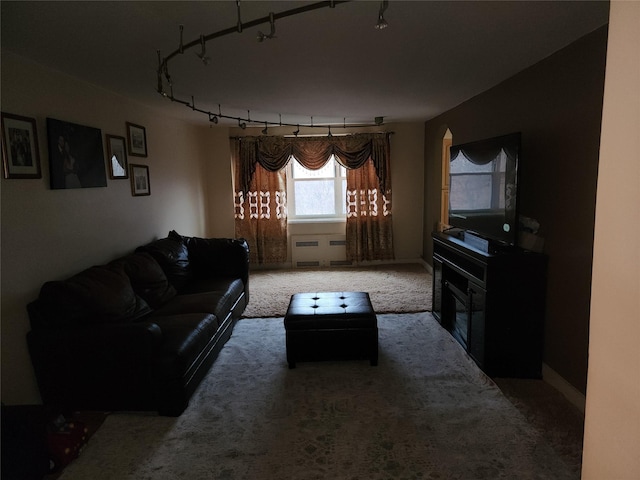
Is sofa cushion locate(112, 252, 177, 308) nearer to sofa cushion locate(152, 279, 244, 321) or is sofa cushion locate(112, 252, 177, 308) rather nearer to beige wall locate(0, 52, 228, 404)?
sofa cushion locate(152, 279, 244, 321)

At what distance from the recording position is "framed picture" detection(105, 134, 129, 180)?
139 inches

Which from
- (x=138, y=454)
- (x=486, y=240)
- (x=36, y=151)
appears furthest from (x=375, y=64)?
(x=138, y=454)

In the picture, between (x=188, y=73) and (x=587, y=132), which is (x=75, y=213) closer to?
(x=188, y=73)

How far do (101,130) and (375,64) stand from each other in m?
2.31

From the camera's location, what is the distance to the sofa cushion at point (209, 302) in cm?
321

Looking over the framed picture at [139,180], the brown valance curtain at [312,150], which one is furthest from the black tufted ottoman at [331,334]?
the brown valance curtain at [312,150]

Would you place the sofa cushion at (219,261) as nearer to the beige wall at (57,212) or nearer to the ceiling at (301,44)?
the beige wall at (57,212)

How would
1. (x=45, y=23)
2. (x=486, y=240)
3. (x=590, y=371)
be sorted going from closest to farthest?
(x=590, y=371) → (x=45, y=23) → (x=486, y=240)

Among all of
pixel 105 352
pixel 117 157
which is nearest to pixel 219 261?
pixel 117 157

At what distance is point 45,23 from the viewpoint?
2.00 meters

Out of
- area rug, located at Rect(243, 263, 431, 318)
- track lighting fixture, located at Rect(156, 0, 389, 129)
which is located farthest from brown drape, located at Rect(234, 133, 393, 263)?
track lighting fixture, located at Rect(156, 0, 389, 129)

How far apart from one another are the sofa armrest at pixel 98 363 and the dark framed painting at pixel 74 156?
106cm

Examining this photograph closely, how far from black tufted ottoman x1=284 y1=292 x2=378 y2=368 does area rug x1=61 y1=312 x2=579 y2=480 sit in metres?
0.11

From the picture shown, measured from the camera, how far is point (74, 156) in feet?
9.82
